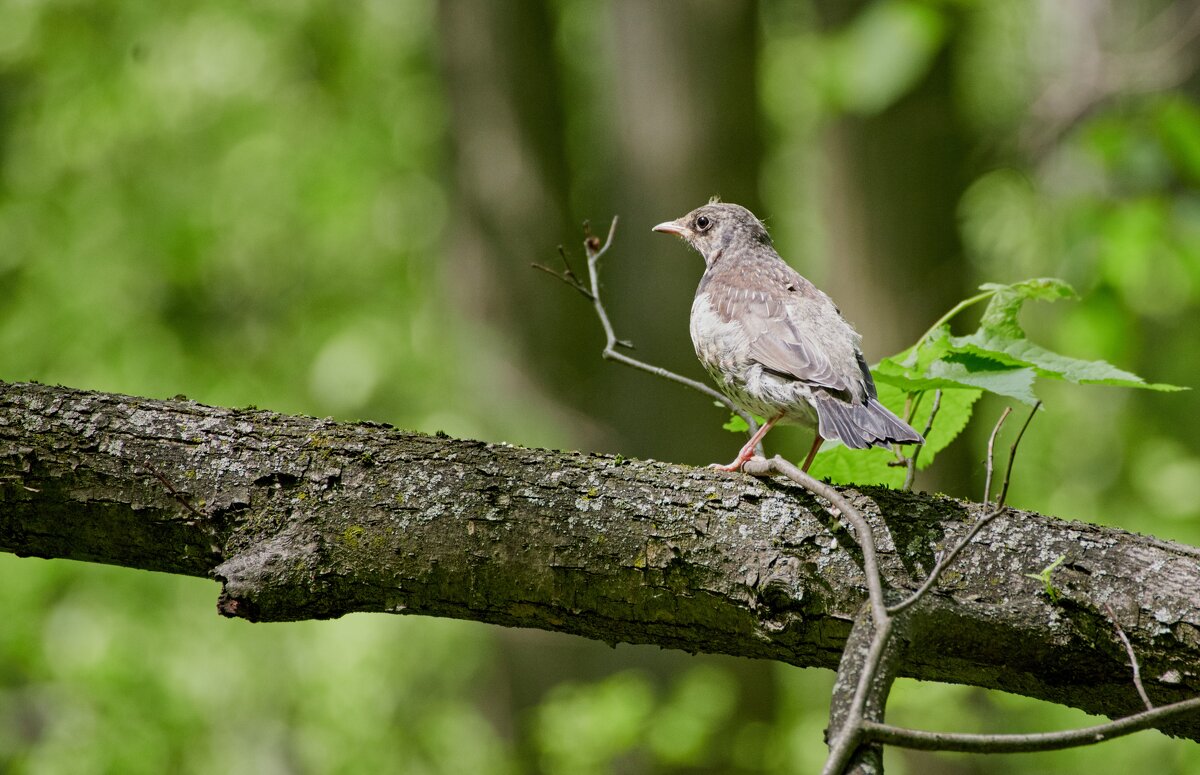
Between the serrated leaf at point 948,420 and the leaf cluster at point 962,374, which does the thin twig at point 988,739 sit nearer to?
the leaf cluster at point 962,374

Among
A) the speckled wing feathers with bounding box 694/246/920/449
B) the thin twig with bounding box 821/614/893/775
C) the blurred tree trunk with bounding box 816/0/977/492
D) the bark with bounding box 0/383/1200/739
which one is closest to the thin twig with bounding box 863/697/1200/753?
the thin twig with bounding box 821/614/893/775

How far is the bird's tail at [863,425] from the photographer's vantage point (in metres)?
2.57

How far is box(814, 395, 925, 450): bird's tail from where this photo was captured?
8.43 feet

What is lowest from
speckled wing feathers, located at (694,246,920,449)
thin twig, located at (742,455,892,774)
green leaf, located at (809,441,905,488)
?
thin twig, located at (742,455,892,774)

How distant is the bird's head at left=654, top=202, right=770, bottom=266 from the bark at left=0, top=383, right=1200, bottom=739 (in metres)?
2.05

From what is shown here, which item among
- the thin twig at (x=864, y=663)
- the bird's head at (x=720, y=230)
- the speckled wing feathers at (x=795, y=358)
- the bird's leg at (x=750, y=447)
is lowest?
the thin twig at (x=864, y=663)

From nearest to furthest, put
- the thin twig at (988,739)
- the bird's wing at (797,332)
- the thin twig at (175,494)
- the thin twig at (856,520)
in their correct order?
1. the thin twig at (988,739)
2. the thin twig at (856,520)
3. the thin twig at (175,494)
4. the bird's wing at (797,332)

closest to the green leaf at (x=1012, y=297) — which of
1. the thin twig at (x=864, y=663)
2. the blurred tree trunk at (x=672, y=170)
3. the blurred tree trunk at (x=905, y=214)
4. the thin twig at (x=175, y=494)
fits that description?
the thin twig at (x=864, y=663)

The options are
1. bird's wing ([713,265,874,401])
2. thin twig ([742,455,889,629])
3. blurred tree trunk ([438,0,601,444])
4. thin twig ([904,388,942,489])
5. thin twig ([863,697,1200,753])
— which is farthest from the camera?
blurred tree trunk ([438,0,601,444])

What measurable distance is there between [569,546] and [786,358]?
1.20m

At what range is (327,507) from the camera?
2.42 metres

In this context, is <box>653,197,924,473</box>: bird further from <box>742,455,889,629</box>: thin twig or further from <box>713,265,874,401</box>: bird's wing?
<box>742,455,889,629</box>: thin twig

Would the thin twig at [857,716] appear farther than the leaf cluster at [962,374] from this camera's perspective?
No

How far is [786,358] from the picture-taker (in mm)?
3254
